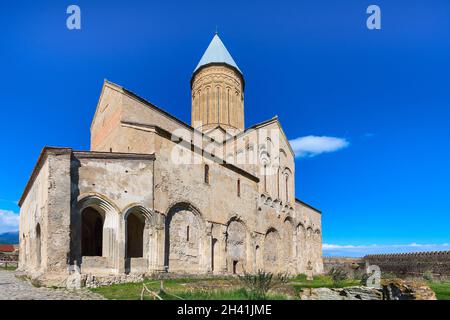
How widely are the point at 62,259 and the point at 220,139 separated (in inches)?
593

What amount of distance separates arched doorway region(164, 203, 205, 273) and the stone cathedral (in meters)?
0.05

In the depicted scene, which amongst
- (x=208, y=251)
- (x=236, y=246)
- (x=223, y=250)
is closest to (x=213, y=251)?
(x=223, y=250)

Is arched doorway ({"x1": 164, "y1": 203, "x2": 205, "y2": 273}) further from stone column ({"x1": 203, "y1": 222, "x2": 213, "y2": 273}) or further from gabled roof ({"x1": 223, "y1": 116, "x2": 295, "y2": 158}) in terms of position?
gabled roof ({"x1": 223, "y1": 116, "x2": 295, "y2": 158})

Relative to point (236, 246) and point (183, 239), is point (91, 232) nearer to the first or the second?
point (183, 239)

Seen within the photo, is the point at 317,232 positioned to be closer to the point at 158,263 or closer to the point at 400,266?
the point at 400,266

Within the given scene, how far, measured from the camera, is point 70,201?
13.1 meters

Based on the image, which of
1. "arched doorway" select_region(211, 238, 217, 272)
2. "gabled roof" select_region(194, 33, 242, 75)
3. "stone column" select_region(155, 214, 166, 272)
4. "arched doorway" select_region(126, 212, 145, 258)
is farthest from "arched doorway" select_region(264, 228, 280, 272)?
"gabled roof" select_region(194, 33, 242, 75)

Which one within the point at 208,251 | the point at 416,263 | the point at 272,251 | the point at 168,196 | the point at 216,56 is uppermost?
the point at 216,56

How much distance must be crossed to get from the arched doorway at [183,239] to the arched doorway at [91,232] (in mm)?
4449

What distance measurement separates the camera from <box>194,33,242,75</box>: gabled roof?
96.0 feet

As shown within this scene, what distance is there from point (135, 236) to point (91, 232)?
3.40 meters

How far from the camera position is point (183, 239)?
16625 mm
